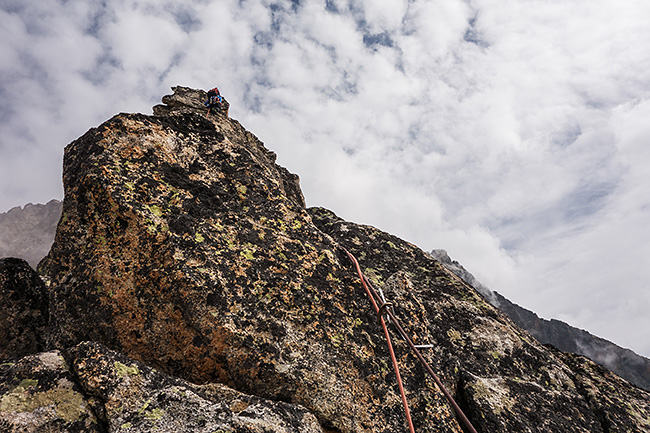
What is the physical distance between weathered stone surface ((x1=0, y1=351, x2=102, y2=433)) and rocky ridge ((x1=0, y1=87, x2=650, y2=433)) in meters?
0.02

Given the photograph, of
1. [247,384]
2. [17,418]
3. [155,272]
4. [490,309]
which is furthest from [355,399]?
[490,309]

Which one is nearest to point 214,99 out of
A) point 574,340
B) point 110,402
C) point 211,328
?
point 211,328

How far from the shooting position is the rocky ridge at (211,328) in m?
4.84

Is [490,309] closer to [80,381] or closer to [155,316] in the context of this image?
[155,316]

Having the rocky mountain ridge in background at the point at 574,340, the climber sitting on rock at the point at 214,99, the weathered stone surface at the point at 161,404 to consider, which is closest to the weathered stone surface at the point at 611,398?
the weathered stone surface at the point at 161,404

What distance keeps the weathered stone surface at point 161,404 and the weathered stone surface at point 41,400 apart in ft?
0.53

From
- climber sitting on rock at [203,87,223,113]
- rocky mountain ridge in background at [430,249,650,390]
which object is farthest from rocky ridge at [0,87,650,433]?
rocky mountain ridge in background at [430,249,650,390]

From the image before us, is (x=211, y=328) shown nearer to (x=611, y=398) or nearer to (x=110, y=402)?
(x=110, y=402)

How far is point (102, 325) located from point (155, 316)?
0.99m

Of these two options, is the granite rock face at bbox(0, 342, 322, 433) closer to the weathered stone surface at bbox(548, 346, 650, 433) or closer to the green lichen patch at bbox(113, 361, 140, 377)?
the green lichen patch at bbox(113, 361, 140, 377)

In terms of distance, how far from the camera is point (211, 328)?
6199 mm

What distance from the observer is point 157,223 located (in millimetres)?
6859

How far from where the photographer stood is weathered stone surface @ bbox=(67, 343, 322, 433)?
452 cm

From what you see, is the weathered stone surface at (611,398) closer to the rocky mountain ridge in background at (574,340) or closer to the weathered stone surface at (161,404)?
the weathered stone surface at (161,404)
